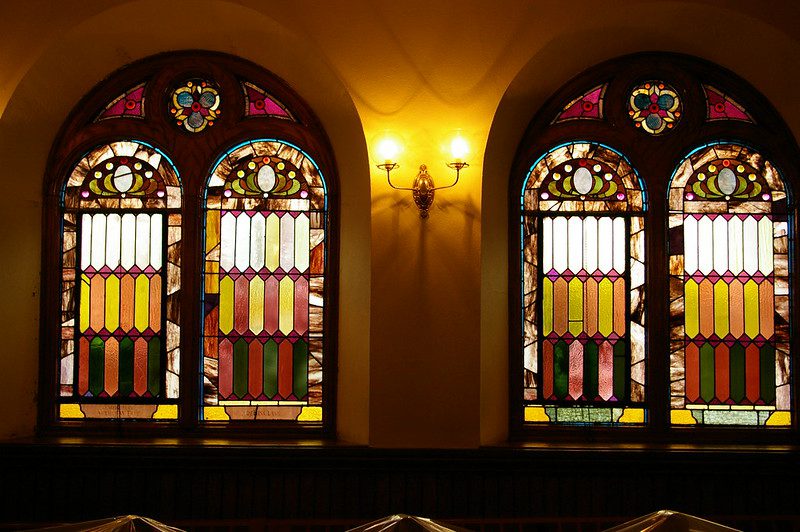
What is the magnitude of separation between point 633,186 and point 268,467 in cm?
284

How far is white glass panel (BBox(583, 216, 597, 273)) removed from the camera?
5180 mm

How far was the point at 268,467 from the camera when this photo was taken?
15.5ft

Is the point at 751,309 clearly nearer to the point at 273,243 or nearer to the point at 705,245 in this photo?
the point at 705,245

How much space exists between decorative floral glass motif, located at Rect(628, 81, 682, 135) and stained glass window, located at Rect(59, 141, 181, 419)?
2985mm

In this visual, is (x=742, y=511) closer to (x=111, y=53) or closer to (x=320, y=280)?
(x=320, y=280)

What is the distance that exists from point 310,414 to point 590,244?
6.78ft

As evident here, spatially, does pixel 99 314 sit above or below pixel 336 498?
above

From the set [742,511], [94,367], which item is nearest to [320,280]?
[94,367]

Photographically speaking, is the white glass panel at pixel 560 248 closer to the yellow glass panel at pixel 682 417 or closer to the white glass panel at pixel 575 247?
the white glass panel at pixel 575 247

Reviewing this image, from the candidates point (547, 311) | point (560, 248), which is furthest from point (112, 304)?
point (560, 248)

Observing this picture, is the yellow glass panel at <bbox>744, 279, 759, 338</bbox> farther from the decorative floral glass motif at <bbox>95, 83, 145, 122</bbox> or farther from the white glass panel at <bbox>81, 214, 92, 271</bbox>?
the white glass panel at <bbox>81, 214, 92, 271</bbox>

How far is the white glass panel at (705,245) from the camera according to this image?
516cm

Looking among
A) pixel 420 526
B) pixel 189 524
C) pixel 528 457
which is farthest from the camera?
pixel 528 457

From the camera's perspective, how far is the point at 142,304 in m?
5.18
